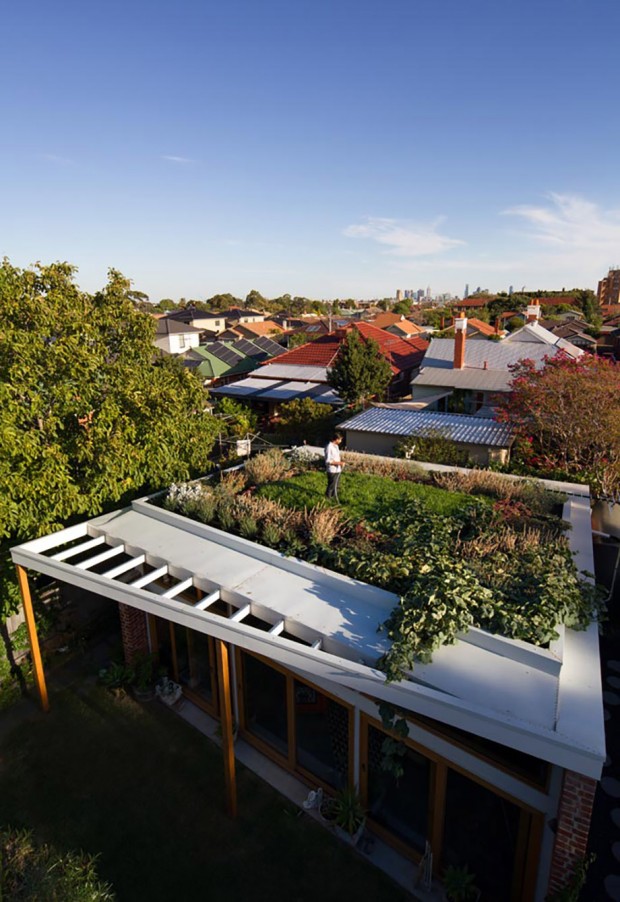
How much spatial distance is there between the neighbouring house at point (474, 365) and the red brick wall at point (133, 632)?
1681 cm

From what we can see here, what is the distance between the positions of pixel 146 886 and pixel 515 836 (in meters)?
4.86

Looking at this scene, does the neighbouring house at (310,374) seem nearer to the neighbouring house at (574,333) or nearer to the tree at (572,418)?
the tree at (572,418)

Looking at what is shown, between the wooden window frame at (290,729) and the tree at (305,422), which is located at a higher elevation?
the tree at (305,422)

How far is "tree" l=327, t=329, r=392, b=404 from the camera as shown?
2639cm

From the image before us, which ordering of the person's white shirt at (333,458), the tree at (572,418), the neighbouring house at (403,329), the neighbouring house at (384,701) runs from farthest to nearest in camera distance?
the neighbouring house at (403,329) < the tree at (572,418) < the person's white shirt at (333,458) < the neighbouring house at (384,701)

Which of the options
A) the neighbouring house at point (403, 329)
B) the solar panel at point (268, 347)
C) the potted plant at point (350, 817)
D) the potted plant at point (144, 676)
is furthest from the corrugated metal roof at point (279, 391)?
the neighbouring house at point (403, 329)

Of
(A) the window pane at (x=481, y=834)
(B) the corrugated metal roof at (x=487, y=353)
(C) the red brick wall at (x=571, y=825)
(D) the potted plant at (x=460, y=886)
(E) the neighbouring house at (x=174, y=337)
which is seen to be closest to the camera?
(C) the red brick wall at (x=571, y=825)

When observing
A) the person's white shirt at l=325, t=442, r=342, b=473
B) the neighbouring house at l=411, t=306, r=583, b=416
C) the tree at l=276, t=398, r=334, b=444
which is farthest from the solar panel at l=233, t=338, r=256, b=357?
the person's white shirt at l=325, t=442, r=342, b=473

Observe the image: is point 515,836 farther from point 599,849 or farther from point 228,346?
point 228,346

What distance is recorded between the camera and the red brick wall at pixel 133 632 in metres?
10.5

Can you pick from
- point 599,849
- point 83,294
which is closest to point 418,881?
point 599,849

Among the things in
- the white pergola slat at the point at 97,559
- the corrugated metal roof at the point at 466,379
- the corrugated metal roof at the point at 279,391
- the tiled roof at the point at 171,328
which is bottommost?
the corrugated metal roof at the point at 279,391

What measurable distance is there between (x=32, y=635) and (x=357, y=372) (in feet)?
64.7

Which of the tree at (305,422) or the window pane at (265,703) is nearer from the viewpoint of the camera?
the window pane at (265,703)
